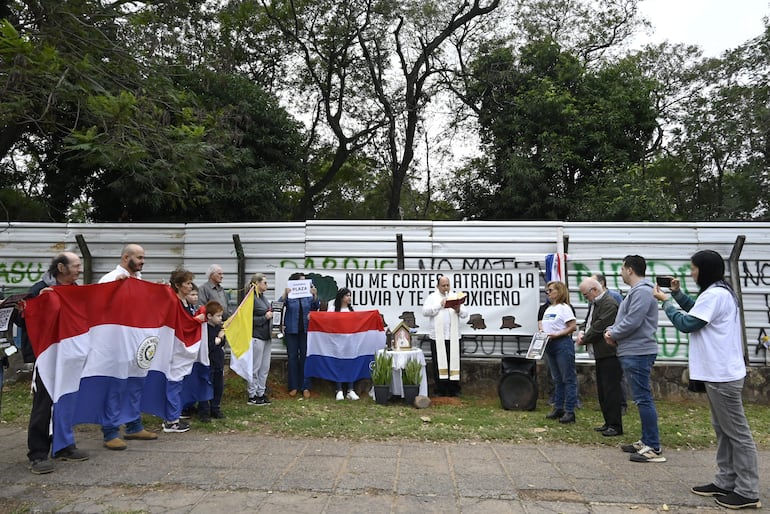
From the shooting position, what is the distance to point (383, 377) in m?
8.40

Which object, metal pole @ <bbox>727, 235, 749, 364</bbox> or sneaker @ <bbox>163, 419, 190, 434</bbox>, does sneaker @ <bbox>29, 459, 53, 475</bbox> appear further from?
metal pole @ <bbox>727, 235, 749, 364</bbox>

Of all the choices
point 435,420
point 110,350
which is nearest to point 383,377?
point 435,420

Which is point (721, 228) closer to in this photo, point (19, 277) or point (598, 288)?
point (598, 288)

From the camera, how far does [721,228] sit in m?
9.67

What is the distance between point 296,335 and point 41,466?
14.7ft

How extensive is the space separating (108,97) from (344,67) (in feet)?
44.0

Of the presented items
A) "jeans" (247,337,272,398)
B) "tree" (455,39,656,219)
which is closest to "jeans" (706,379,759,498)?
"jeans" (247,337,272,398)

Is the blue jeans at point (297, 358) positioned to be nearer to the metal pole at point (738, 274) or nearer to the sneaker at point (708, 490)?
the sneaker at point (708, 490)

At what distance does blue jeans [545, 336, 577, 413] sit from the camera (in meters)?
7.32

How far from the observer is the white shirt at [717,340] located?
4.58 m

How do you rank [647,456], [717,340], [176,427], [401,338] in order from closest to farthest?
[717,340] < [647,456] < [176,427] < [401,338]

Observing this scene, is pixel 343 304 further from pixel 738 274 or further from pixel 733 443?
pixel 738 274

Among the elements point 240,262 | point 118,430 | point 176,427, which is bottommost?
point 176,427

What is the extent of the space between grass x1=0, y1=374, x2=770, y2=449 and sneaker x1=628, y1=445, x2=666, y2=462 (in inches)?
25.6
